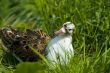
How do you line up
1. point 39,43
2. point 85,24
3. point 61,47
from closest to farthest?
point 61,47 < point 39,43 < point 85,24

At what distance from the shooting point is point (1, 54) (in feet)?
9.95

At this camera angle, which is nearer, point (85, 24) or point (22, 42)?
point (22, 42)

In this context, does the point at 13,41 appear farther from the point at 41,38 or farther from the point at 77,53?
the point at 77,53

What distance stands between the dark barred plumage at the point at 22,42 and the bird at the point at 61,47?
4.4 inches

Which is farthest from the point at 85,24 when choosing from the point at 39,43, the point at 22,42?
the point at 22,42

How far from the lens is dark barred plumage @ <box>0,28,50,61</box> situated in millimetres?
2840

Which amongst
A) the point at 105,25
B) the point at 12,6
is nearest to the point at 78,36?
the point at 105,25

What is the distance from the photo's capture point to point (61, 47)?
274cm

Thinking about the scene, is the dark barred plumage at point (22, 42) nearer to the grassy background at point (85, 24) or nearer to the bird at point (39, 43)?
the bird at point (39, 43)

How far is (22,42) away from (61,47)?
0.85 ft

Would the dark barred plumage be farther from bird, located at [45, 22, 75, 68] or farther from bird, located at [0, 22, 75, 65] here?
bird, located at [45, 22, 75, 68]

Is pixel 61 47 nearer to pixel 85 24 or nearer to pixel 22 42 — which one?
pixel 22 42

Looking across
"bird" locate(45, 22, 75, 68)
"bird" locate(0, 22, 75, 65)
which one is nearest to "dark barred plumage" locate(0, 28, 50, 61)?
"bird" locate(0, 22, 75, 65)

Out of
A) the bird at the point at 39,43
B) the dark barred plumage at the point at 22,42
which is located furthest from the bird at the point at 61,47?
the dark barred plumage at the point at 22,42
